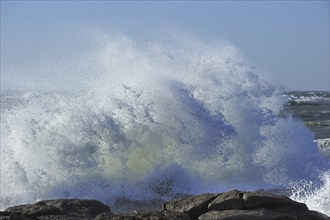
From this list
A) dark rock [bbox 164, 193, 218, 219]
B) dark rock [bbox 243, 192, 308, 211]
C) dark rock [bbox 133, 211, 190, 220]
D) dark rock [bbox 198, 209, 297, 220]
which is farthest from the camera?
dark rock [bbox 164, 193, 218, 219]

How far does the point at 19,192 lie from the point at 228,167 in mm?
5202

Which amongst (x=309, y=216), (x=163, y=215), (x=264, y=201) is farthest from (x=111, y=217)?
(x=309, y=216)

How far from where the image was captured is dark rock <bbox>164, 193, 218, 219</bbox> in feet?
31.2

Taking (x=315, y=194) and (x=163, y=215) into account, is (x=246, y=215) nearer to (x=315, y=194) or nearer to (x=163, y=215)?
(x=163, y=215)

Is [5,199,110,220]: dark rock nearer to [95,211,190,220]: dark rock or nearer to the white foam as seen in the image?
[95,211,190,220]: dark rock

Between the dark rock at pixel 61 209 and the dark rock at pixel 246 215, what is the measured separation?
1.23 metres

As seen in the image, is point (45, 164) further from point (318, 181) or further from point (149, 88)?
point (318, 181)

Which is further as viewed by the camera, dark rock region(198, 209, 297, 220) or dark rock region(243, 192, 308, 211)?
dark rock region(243, 192, 308, 211)

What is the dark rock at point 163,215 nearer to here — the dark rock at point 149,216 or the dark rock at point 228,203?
the dark rock at point 149,216

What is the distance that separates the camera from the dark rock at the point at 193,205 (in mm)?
9516

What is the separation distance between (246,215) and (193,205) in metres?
0.71


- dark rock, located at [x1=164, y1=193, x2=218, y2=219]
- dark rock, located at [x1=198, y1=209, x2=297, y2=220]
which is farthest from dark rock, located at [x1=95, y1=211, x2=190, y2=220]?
dark rock, located at [x1=164, y1=193, x2=218, y2=219]

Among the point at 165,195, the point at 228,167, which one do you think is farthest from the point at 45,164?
the point at 228,167

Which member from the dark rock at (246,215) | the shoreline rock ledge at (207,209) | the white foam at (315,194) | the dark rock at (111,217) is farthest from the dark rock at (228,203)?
the white foam at (315,194)
